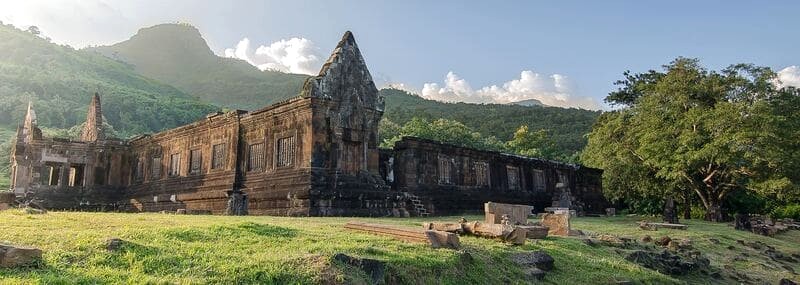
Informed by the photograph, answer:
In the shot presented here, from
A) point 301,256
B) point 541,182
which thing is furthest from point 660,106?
point 301,256

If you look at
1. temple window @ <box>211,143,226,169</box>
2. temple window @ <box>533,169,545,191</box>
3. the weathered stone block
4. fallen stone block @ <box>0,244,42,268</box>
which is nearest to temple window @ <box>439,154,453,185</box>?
temple window @ <box>533,169,545,191</box>

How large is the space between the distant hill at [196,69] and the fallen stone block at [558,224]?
295 feet

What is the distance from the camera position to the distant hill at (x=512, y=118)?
64.8 m

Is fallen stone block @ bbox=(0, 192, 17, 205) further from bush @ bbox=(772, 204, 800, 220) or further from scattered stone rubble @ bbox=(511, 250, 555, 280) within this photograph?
bush @ bbox=(772, 204, 800, 220)

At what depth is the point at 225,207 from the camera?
68.2 ft

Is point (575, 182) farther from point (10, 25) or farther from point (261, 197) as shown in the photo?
point (10, 25)

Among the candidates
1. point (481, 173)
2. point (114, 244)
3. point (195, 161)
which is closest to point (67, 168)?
point (195, 161)

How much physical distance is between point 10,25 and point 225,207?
372 ft

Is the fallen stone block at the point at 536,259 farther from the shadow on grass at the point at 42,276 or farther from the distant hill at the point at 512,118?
the distant hill at the point at 512,118

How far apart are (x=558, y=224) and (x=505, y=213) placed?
1353mm

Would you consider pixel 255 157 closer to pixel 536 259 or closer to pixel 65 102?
pixel 536 259

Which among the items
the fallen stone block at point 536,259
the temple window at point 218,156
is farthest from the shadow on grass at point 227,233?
the temple window at point 218,156

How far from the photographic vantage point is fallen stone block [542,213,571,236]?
13.4m

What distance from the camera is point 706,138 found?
23656mm
